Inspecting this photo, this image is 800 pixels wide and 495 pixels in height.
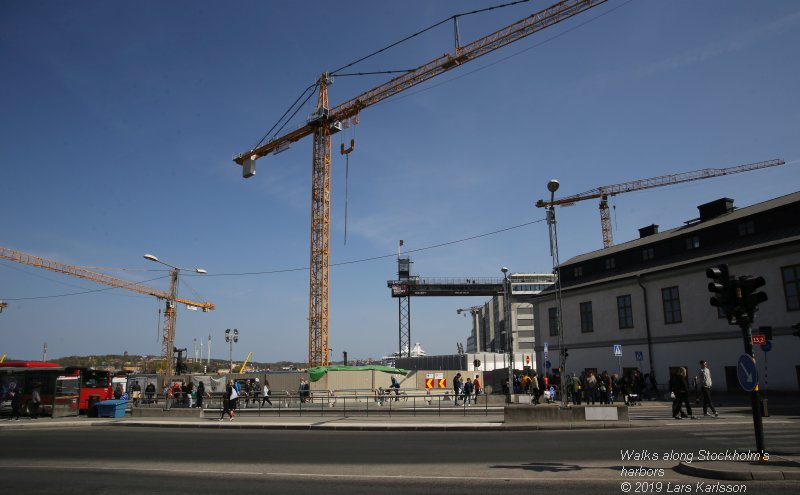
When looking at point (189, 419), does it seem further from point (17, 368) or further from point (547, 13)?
point (547, 13)

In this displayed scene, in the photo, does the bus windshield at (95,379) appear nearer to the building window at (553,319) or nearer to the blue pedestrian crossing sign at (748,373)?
the blue pedestrian crossing sign at (748,373)

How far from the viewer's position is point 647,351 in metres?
35.2

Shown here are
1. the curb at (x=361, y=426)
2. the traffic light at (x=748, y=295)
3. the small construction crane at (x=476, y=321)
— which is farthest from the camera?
the small construction crane at (x=476, y=321)

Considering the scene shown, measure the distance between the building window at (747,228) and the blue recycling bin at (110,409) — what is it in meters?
35.5

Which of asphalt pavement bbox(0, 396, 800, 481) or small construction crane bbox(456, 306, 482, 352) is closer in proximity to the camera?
asphalt pavement bbox(0, 396, 800, 481)

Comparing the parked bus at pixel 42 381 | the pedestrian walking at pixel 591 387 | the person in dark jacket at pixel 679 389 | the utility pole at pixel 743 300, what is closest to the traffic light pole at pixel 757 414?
the utility pole at pixel 743 300

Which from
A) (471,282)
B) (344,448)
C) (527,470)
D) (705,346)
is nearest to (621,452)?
(527,470)

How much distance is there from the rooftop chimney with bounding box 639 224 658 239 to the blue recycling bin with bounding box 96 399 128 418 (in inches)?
1529

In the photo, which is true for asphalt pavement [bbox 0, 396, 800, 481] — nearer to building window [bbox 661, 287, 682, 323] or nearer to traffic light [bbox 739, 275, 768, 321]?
traffic light [bbox 739, 275, 768, 321]

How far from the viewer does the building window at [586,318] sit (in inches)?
1580

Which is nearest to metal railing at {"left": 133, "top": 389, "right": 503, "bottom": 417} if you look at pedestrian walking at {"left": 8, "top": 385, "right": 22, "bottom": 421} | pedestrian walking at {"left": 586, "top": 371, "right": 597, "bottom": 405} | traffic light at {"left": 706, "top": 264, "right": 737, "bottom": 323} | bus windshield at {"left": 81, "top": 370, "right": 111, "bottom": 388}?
bus windshield at {"left": 81, "top": 370, "right": 111, "bottom": 388}

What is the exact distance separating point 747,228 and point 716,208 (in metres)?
6.01

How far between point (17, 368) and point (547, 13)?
162 feet

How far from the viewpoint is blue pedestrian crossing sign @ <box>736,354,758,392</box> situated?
9562mm
